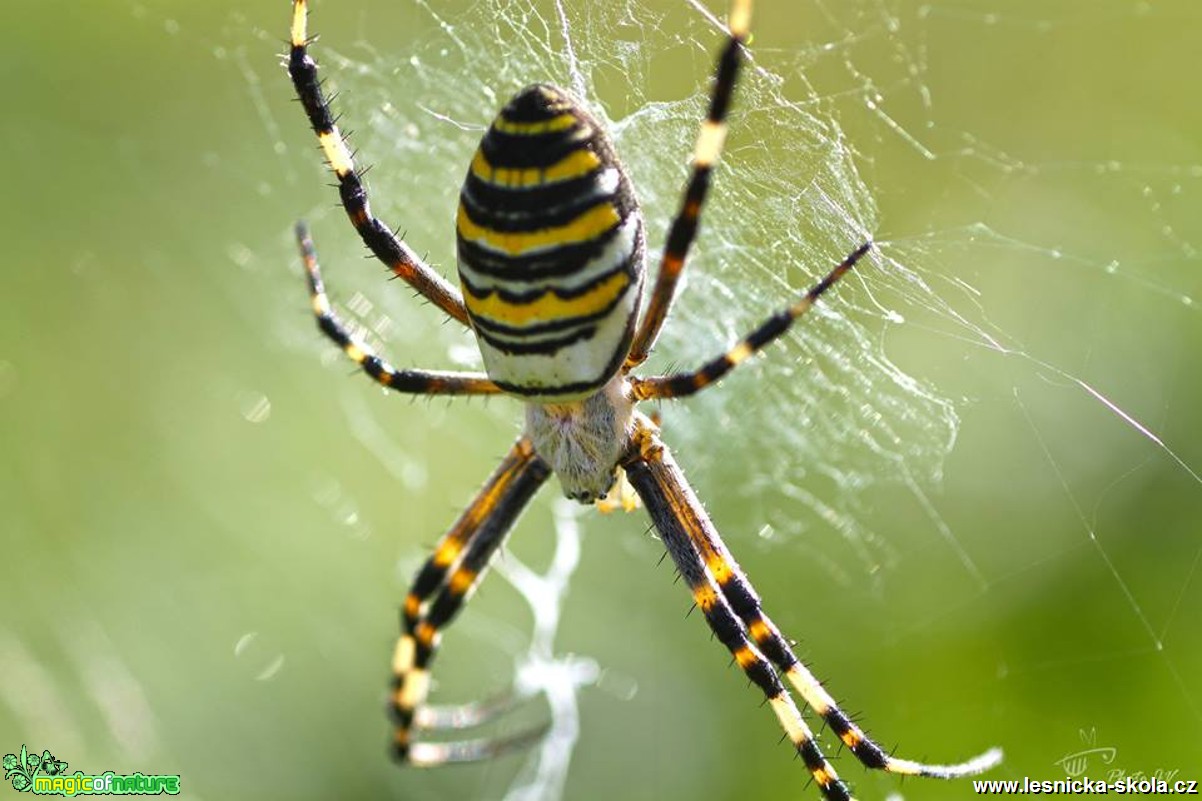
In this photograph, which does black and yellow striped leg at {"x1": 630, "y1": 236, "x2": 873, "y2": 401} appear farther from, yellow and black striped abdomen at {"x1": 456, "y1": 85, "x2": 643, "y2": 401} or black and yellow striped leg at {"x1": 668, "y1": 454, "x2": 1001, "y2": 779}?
black and yellow striped leg at {"x1": 668, "y1": 454, "x2": 1001, "y2": 779}

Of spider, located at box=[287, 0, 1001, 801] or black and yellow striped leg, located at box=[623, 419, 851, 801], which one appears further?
black and yellow striped leg, located at box=[623, 419, 851, 801]

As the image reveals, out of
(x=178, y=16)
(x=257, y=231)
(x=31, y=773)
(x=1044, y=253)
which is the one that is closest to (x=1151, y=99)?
(x=1044, y=253)

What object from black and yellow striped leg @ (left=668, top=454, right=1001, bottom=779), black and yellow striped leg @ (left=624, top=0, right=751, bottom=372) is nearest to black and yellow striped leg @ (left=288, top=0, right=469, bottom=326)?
black and yellow striped leg @ (left=624, top=0, right=751, bottom=372)

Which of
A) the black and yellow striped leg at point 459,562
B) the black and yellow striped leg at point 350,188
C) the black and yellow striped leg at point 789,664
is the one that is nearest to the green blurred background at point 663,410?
the black and yellow striped leg at point 789,664

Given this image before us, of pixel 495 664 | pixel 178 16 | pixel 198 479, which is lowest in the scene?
pixel 495 664

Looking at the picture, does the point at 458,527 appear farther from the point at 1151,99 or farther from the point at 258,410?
the point at 1151,99

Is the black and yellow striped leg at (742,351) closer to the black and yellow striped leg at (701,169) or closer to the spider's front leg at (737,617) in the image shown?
the black and yellow striped leg at (701,169)
